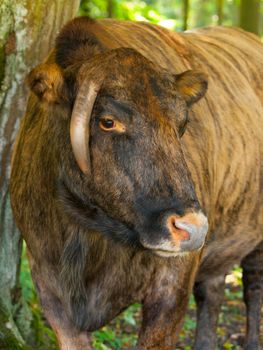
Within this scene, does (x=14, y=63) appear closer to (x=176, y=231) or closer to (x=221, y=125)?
(x=221, y=125)

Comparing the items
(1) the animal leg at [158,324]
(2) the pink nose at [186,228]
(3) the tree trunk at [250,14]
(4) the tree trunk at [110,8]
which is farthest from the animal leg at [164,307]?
(3) the tree trunk at [250,14]

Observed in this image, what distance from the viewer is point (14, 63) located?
23.3ft

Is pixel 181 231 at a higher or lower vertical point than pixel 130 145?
lower

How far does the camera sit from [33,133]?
20.0 feet

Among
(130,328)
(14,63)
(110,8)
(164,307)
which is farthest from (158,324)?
(110,8)

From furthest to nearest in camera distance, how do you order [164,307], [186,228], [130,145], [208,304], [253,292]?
[253,292], [208,304], [164,307], [130,145], [186,228]

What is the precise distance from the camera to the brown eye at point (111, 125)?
17.1ft

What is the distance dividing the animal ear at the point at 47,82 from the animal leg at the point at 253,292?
357cm

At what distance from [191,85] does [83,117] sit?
87 cm

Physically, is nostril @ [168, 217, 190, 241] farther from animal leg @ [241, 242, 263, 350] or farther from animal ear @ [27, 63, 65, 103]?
animal leg @ [241, 242, 263, 350]

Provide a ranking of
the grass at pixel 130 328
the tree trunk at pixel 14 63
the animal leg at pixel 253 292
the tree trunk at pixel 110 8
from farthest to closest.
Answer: the tree trunk at pixel 110 8 → the animal leg at pixel 253 292 → the grass at pixel 130 328 → the tree trunk at pixel 14 63

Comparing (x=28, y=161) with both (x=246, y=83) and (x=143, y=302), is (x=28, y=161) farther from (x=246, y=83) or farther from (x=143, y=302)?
(x=246, y=83)

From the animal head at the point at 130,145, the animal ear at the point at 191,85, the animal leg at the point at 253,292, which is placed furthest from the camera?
the animal leg at the point at 253,292

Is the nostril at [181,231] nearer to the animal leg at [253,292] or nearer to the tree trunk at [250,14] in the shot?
the animal leg at [253,292]
